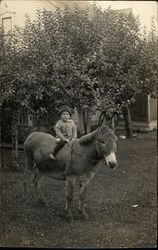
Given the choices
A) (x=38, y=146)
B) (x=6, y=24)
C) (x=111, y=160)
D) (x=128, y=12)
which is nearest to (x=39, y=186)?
(x=38, y=146)

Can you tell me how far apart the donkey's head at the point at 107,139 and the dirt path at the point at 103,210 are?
0.13 meters

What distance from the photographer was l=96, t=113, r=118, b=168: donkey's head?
6.91 ft

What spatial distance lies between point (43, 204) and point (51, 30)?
903 millimetres

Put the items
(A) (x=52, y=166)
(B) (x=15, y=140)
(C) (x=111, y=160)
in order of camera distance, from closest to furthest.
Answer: (C) (x=111, y=160) < (A) (x=52, y=166) < (B) (x=15, y=140)

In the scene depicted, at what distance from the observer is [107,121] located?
2.15m

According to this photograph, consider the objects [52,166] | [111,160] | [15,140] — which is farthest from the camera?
[15,140]

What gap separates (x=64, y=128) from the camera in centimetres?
224

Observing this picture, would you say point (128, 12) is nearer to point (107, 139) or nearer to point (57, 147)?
point (107, 139)

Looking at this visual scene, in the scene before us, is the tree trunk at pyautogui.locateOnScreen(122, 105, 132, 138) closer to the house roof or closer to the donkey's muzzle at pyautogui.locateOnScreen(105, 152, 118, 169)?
the donkey's muzzle at pyautogui.locateOnScreen(105, 152, 118, 169)

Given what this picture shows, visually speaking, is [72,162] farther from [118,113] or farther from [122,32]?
[122,32]

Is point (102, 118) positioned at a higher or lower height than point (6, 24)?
lower

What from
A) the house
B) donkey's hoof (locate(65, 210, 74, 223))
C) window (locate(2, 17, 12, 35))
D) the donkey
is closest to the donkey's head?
the donkey

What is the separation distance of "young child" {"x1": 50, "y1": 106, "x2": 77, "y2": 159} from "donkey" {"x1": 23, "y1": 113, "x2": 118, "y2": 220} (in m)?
0.03

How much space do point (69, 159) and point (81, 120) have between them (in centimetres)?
21
